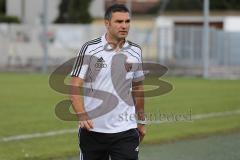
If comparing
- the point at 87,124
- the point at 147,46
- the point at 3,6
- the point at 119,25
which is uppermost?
the point at 119,25

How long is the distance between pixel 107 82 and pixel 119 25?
1.67 ft

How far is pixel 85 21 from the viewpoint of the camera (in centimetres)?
5678

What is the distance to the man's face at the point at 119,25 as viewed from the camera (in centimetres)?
589

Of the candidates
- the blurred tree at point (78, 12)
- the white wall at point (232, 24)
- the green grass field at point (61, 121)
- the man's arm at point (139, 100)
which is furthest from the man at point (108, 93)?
the blurred tree at point (78, 12)

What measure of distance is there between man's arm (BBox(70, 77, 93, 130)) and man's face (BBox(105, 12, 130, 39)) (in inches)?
20.2

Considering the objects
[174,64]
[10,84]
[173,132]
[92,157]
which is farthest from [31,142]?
[174,64]

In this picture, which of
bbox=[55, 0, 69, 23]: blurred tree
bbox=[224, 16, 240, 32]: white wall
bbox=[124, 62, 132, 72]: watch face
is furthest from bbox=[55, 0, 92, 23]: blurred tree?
bbox=[124, 62, 132, 72]: watch face

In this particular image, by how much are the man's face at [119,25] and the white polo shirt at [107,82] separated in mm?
146

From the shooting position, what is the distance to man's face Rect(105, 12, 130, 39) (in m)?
5.89

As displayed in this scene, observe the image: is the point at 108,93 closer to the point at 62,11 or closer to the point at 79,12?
Result: the point at 79,12

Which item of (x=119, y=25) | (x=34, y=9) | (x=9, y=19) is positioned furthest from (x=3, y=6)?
(x=119, y=25)

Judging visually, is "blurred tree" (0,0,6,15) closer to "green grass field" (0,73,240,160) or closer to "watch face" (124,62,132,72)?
"green grass field" (0,73,240,160)

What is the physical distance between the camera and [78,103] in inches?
234

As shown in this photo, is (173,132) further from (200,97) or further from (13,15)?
(13,15)
